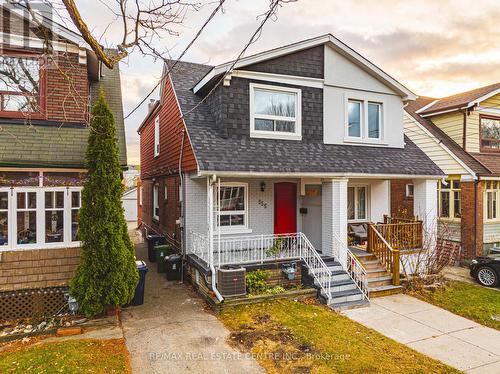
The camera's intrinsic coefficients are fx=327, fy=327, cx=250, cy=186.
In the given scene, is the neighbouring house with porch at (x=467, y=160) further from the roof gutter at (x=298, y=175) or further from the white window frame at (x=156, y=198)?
the white window frame at (x=156, y=198)

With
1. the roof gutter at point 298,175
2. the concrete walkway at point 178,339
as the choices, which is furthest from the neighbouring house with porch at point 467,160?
the concrete walkway at point 178,339

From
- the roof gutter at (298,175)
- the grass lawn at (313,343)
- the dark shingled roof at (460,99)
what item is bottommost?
the grass lawn at (313,343)

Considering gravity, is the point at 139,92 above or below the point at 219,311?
above

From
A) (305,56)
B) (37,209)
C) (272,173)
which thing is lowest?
(37,209)

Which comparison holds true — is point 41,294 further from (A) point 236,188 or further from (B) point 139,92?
(B) point 139,92

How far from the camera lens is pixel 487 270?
11.0 metres

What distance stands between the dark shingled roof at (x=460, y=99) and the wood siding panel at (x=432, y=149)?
1002 mm

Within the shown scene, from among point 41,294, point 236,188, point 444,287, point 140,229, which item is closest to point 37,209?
point 41,294

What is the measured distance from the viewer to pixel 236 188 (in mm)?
11031

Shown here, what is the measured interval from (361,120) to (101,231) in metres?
9.37

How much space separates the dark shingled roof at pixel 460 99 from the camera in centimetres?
1474

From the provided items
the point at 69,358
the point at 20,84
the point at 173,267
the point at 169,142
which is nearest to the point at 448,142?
the point at 169,142

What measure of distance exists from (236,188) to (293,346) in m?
5.68

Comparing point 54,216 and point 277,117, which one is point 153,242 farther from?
point 277,117
